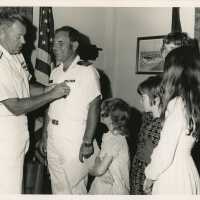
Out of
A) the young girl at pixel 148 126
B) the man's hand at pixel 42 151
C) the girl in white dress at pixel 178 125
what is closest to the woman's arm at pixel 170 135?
the girl in white dress at pixel 178 125

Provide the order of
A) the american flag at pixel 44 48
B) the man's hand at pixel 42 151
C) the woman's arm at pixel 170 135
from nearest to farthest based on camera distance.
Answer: the woman's arm at pixel 170 135
the man's hand at pixel 42 151
the american flag at pixel 44 48

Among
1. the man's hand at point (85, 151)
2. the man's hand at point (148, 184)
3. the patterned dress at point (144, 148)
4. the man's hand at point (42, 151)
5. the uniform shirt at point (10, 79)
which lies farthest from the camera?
the man's hand at point (42, 151)

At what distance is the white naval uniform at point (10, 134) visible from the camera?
5.58 ft

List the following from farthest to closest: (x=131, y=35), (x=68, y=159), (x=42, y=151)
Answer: (x=131, y=35) < (x=42, y=151) < (x=68, y=159)

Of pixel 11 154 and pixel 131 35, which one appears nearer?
pixel 11 154

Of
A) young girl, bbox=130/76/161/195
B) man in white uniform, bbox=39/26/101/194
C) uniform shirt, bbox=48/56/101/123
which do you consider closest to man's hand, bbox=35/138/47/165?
man in white uniform, bbox=39/26/101/194

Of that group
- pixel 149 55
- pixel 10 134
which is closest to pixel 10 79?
pixel 10 134

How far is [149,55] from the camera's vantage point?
9.55 ft

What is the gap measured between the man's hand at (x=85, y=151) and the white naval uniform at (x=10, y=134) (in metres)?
0.35

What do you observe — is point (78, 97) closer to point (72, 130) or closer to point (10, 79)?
point (72, 130)

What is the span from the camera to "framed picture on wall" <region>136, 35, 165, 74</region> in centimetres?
283

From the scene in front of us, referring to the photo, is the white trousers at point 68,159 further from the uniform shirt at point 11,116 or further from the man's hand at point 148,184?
the man's hand at point 148,184

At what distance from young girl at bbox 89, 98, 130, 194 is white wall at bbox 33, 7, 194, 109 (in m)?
1.12

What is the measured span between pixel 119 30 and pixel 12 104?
1755 mm
